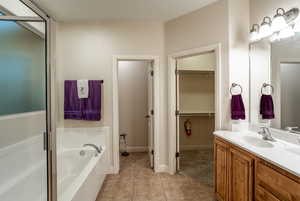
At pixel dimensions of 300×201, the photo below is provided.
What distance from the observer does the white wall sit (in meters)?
3.08

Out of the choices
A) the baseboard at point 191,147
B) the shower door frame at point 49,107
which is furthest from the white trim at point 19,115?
the baseboard at point 191,147

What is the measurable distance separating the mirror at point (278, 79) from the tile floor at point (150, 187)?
1.25 metres

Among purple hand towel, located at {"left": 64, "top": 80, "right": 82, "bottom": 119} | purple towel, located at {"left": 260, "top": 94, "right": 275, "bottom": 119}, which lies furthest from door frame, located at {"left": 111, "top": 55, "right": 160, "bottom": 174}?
purple towel, located at {"left": 260, "top": 94, "right": 275, "bottom": 119}

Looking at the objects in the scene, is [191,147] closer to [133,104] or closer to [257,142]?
[133,104]

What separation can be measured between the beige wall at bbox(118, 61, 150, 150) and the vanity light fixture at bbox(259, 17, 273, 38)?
8.71 feet

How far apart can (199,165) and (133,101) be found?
2.06m

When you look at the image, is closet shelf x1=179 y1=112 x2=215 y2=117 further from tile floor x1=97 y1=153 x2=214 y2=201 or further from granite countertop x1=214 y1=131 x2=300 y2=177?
granite countertop x1=214 y1=131 x2=300 y2=177

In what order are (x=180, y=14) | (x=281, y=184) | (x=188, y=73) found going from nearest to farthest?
(x=281, y=184) → (x=180, y=14) → (x=188, y=73)

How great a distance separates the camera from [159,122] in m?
3.16

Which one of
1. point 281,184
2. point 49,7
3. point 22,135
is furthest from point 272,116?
point 49,7

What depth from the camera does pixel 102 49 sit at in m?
3.11

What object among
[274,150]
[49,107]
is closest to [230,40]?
[274,150]

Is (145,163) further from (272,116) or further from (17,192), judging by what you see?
(272,116)

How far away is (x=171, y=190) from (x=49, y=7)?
3187mm
